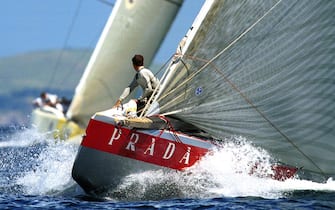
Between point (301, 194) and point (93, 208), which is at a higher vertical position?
point (301, 194)

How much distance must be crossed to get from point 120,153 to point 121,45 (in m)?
11.8

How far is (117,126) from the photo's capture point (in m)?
12.2

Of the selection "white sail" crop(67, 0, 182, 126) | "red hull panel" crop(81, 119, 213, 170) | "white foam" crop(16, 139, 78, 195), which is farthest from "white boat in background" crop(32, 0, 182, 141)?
"red hull panel" crop(81, 119, 213, 170)

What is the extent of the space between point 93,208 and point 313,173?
131 inches

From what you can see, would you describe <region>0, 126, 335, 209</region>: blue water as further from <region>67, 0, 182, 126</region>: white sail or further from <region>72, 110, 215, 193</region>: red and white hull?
<region>67, 0, 182, 126</region>: white sail

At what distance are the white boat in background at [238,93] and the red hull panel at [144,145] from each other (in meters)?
0.01

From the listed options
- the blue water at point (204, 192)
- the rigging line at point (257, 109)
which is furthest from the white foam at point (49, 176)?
the rigging line at point (257, 109)

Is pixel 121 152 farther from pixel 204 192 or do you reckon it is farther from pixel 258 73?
pixel 258 73

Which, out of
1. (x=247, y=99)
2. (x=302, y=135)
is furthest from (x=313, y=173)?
(x=247, y=99)

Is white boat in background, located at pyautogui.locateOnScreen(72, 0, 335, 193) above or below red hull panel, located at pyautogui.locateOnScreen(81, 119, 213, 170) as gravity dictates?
above

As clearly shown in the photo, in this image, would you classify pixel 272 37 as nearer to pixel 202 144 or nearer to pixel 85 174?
pixel 202 144

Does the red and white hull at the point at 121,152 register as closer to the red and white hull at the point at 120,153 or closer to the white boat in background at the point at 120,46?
the red and white hull at the point at 120,153

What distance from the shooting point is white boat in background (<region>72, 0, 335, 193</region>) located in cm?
1234

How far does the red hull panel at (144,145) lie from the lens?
12227 mm
